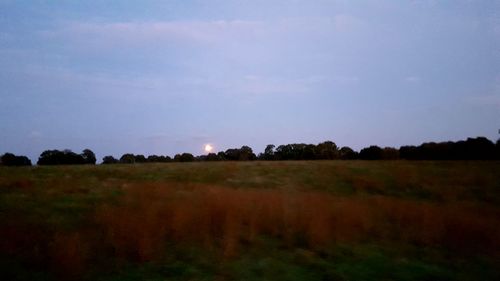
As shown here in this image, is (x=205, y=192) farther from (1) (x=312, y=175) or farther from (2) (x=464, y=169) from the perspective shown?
(2) (x=464, y=169)

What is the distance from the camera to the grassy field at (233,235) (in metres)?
8.48

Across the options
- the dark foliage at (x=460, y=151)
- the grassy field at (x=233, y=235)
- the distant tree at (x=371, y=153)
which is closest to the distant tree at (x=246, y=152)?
the distant tree at (x=371, y=153)

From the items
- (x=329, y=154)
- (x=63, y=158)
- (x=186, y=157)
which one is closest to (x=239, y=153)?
(x=186, y=157)

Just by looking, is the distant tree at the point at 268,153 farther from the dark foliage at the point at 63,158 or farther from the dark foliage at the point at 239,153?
the dark foliage at the point at 63,158

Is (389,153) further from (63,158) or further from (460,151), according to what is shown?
(63,158)

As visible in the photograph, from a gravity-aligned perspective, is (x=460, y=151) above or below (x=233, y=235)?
above

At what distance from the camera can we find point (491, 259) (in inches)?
376

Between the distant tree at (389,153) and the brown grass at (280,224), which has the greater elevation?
the distant tree at (389,153)

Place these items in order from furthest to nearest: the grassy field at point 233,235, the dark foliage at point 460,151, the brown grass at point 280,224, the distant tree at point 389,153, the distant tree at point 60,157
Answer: the distant tree at point 60,157 < the distant tree at point 389,153 < the dark foliage at point 460,151 < the brown grass at point 280,224 < the grassy field at point 233,235

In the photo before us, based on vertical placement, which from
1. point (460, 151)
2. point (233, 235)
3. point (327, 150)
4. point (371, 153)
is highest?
point (327, 150)

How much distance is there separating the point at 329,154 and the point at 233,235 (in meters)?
43.3

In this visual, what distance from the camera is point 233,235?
1057 centimetres

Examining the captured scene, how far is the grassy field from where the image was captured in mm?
8484

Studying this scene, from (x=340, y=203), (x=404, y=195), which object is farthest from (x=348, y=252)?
(x=404, y=195)
